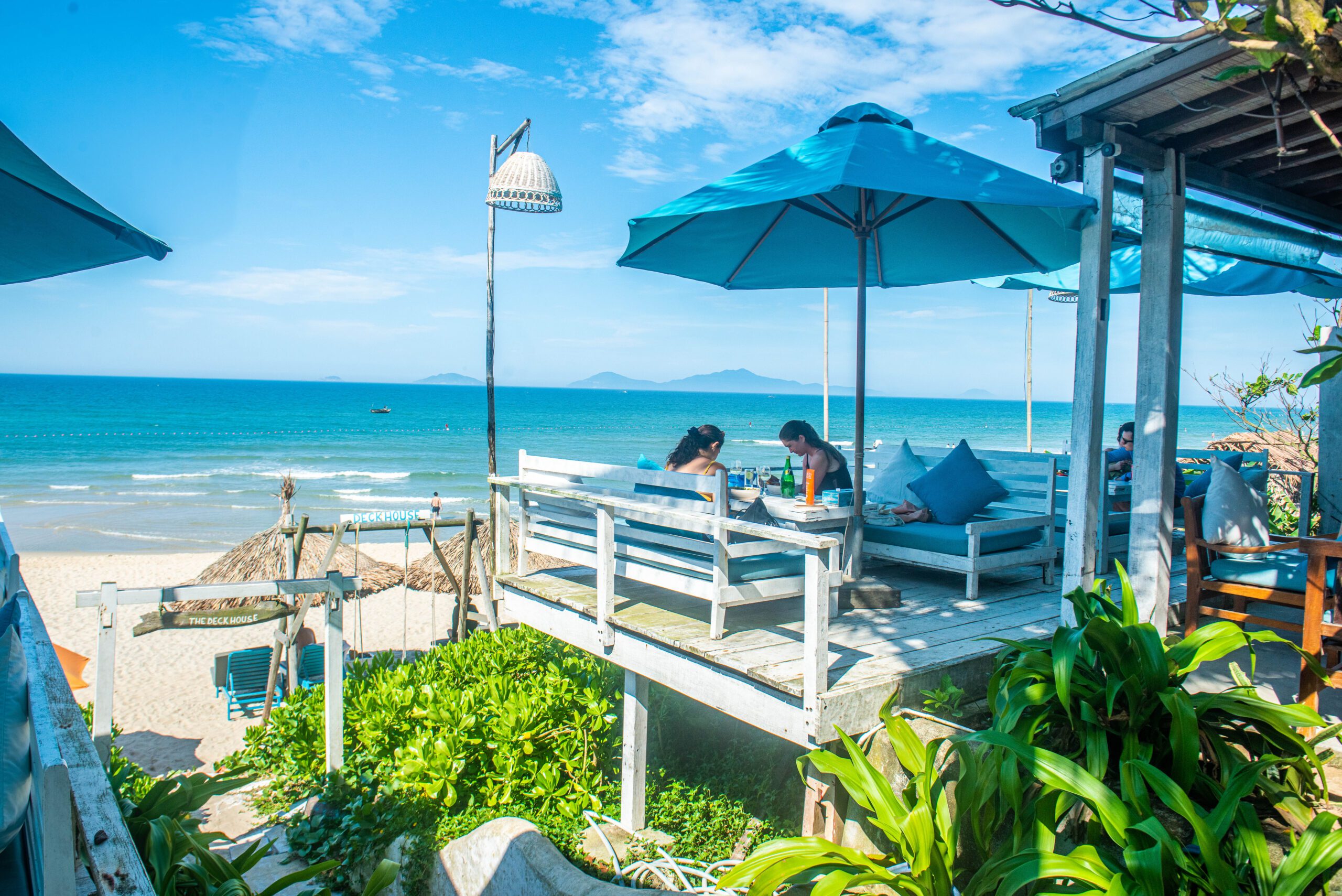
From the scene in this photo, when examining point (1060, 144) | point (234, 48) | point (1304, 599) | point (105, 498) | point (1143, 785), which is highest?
point (234, 48)

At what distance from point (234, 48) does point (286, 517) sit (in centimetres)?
1859

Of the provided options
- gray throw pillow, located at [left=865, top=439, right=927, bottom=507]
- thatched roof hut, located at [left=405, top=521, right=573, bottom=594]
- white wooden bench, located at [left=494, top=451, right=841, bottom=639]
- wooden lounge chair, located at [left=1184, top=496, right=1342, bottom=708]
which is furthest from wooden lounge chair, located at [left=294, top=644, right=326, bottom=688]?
wooden lounge chair, located at [left=1184, top=496, right=1342, bottom=708]

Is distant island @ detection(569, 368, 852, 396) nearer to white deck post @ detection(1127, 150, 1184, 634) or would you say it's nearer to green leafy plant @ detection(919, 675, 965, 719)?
white deck post @ detection(1127, 150, 1184, 634)

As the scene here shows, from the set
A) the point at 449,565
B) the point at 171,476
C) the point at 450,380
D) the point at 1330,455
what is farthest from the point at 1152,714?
the point at 450,380

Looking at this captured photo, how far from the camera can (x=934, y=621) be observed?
13.5ft

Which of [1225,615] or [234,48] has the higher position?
[234,48]

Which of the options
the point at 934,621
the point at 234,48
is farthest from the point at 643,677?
the point at 234,48

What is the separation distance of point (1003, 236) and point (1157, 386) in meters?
1.46

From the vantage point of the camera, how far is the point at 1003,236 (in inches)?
190

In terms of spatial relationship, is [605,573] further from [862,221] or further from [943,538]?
[862,221]

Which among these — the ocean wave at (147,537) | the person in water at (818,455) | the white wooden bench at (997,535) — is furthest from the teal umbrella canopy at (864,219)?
the ocean wave at (147,537)

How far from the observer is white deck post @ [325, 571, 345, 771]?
15.9 ft

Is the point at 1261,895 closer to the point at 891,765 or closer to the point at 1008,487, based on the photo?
the point at 891,765

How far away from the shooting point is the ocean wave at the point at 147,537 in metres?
19.2
